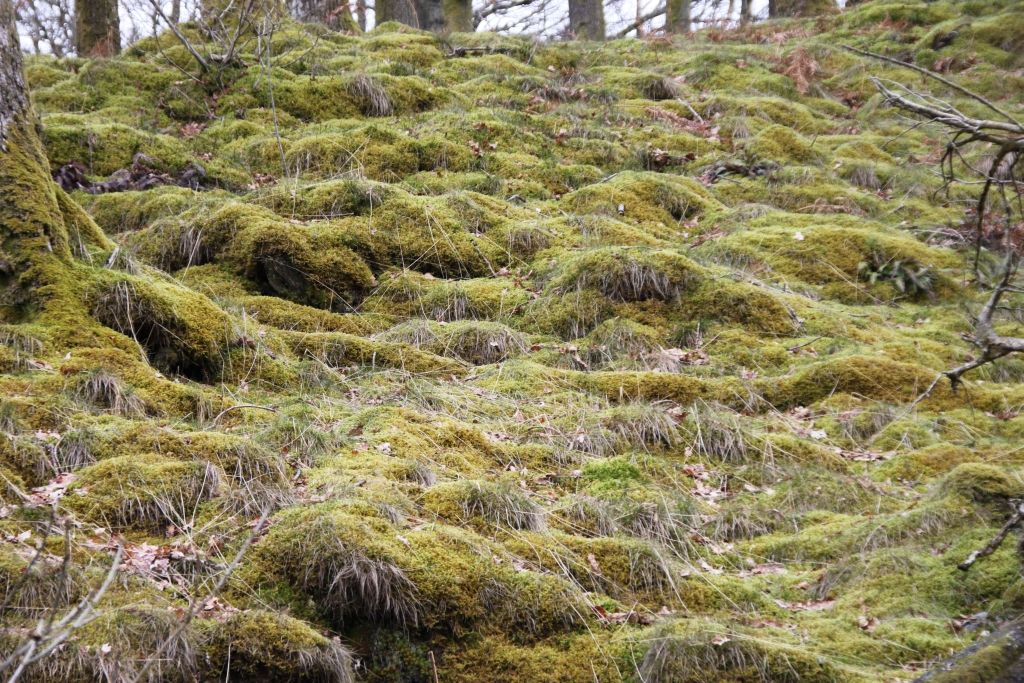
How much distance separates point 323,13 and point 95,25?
11.6ft

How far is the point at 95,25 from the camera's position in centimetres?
1196

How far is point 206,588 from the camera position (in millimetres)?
3361

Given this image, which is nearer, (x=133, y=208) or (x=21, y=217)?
(x=21, y=217)

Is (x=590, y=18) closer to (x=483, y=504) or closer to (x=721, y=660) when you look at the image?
(x=483, y=504)

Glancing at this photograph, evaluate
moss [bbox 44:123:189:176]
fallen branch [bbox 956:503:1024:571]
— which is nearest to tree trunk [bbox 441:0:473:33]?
moss [bbox 44:123:189:176]

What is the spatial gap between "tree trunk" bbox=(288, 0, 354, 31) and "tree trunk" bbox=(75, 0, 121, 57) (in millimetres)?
2785

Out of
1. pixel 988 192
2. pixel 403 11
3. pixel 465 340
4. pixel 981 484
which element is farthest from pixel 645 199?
pixel 403 11

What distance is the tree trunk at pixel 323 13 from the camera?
44.5 ft

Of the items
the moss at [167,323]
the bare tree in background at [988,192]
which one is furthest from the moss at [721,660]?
the moss at [167,323]

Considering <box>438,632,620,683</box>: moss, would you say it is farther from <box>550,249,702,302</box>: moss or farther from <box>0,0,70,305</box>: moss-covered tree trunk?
<box>550,249,702,302</box>: moss

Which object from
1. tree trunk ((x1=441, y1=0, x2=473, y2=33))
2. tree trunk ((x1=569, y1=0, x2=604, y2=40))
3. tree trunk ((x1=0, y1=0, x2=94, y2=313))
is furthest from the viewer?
tree trunk ((x1=569, y1=0, x2=604, y2=40))

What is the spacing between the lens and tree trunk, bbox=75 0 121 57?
38.8ft

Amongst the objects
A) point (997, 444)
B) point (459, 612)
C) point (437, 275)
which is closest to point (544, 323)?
point (437, 275)

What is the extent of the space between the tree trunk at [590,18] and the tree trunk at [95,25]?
27.9 feet
